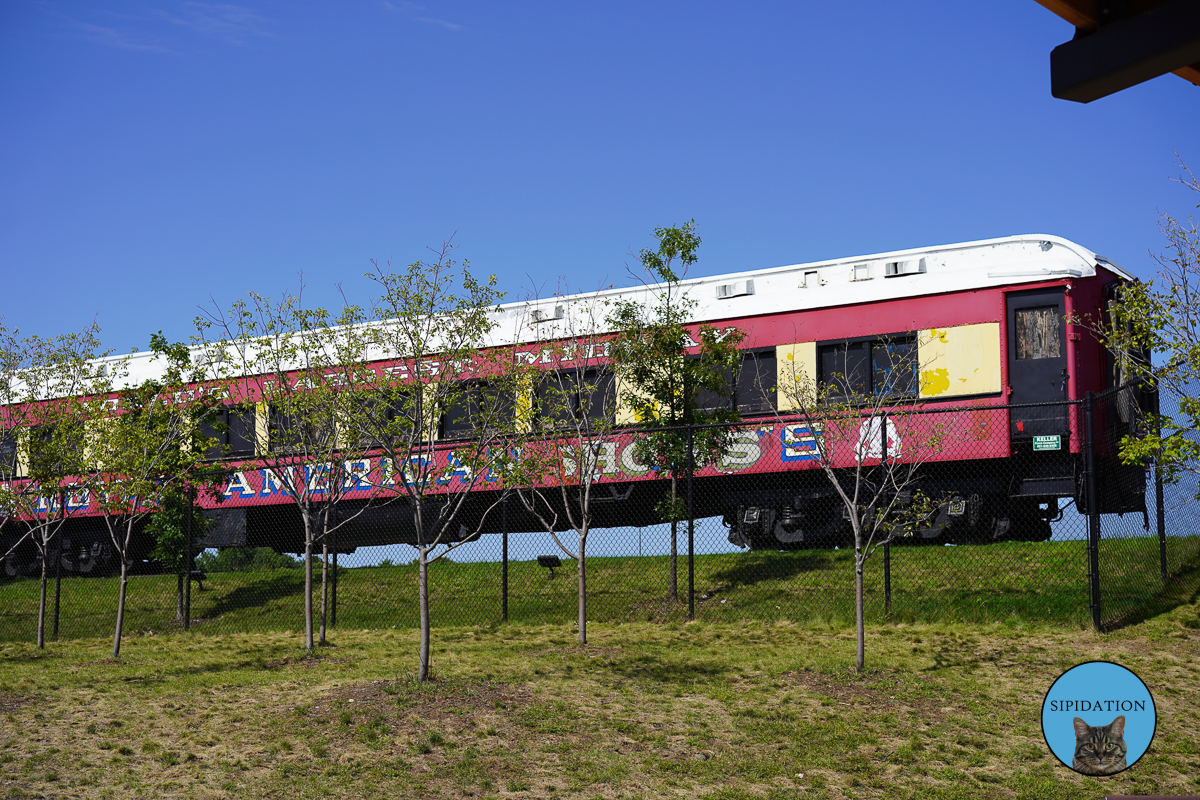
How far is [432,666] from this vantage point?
10.3 m

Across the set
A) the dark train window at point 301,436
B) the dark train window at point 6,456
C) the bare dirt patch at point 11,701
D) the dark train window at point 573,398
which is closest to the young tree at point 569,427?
the dark train window at point 573,398

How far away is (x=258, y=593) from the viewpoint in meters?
17.3

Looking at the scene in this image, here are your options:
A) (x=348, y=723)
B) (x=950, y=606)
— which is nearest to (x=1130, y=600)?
(x=950, y=606)

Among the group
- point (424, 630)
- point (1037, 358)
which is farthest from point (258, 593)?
point (1037, 358)

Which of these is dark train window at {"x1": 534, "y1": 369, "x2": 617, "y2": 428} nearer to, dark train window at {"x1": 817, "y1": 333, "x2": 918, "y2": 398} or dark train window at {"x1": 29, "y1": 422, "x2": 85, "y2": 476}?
dark train window at {"x1": 817, "y1": 333, "x2": 918, "y2": 398}

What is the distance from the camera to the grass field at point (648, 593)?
38.5 feet

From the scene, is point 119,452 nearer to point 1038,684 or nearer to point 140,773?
point 140,773

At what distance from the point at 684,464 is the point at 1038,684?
593 cm

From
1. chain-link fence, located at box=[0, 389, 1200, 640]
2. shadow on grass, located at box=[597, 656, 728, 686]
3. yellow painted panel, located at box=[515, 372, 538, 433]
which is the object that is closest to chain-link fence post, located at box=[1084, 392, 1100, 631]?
chain-link fence, located at box=[0, 389, 1200, 640]

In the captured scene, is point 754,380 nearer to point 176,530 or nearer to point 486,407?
point 486,407

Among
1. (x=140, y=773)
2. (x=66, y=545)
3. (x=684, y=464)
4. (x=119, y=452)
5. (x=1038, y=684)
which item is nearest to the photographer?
(x=140, y=773)

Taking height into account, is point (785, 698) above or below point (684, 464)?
below

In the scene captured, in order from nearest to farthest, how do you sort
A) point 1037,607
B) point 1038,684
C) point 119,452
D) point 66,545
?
point 1038,684 → point 1037,607 → point 119,452 → point 66,545

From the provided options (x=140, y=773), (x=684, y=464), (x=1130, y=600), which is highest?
(x=684, y=464)
